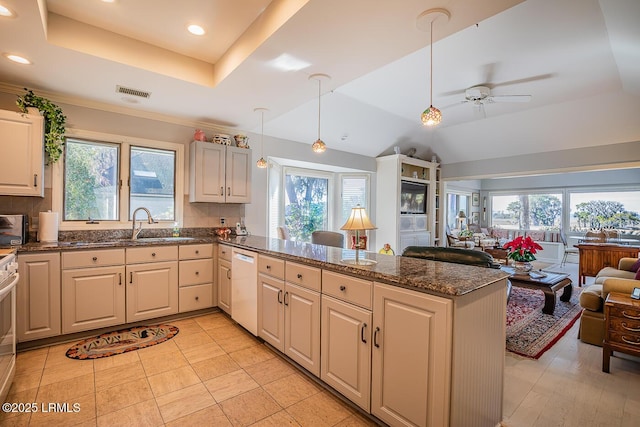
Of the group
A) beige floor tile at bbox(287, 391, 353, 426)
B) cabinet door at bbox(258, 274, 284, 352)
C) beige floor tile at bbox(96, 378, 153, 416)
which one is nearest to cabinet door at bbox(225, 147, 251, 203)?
cabinet door at bbox(258, 274, 284, 352)

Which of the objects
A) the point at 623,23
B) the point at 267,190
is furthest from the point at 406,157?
the point at 623,23

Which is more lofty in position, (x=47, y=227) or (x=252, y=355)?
(x=47, y=227)

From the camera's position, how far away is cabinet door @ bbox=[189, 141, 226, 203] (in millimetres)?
3838

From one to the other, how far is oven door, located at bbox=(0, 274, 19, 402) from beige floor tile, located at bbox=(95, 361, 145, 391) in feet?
1.67

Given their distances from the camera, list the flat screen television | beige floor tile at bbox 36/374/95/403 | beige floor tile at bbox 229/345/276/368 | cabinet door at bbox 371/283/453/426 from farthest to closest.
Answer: the flat screen television < beige floor tile at bbox 229/345/276/368 < beige floor tile at bbox 36/374/95/403 < cabinet door at bbox 371/283/453/426

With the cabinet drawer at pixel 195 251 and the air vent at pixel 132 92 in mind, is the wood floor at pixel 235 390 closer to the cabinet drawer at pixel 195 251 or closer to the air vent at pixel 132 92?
the cabinet drawer at pixel 195 251

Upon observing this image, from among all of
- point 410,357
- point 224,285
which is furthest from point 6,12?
point 410,357

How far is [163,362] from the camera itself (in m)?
2.55

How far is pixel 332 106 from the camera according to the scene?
4586 millimetres

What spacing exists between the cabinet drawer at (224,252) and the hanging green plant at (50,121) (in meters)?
1.94

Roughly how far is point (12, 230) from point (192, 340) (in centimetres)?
198

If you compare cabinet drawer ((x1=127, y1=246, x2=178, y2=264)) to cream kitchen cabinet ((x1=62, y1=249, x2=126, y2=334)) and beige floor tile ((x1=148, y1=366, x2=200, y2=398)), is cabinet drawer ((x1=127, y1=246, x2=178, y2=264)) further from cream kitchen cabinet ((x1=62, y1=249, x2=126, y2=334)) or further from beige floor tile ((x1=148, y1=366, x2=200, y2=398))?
beige floor tile ((x1=148, y1=366, x2=200, y2=398))

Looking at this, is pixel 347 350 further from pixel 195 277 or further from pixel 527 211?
pixel 527 211

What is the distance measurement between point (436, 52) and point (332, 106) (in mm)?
1748
